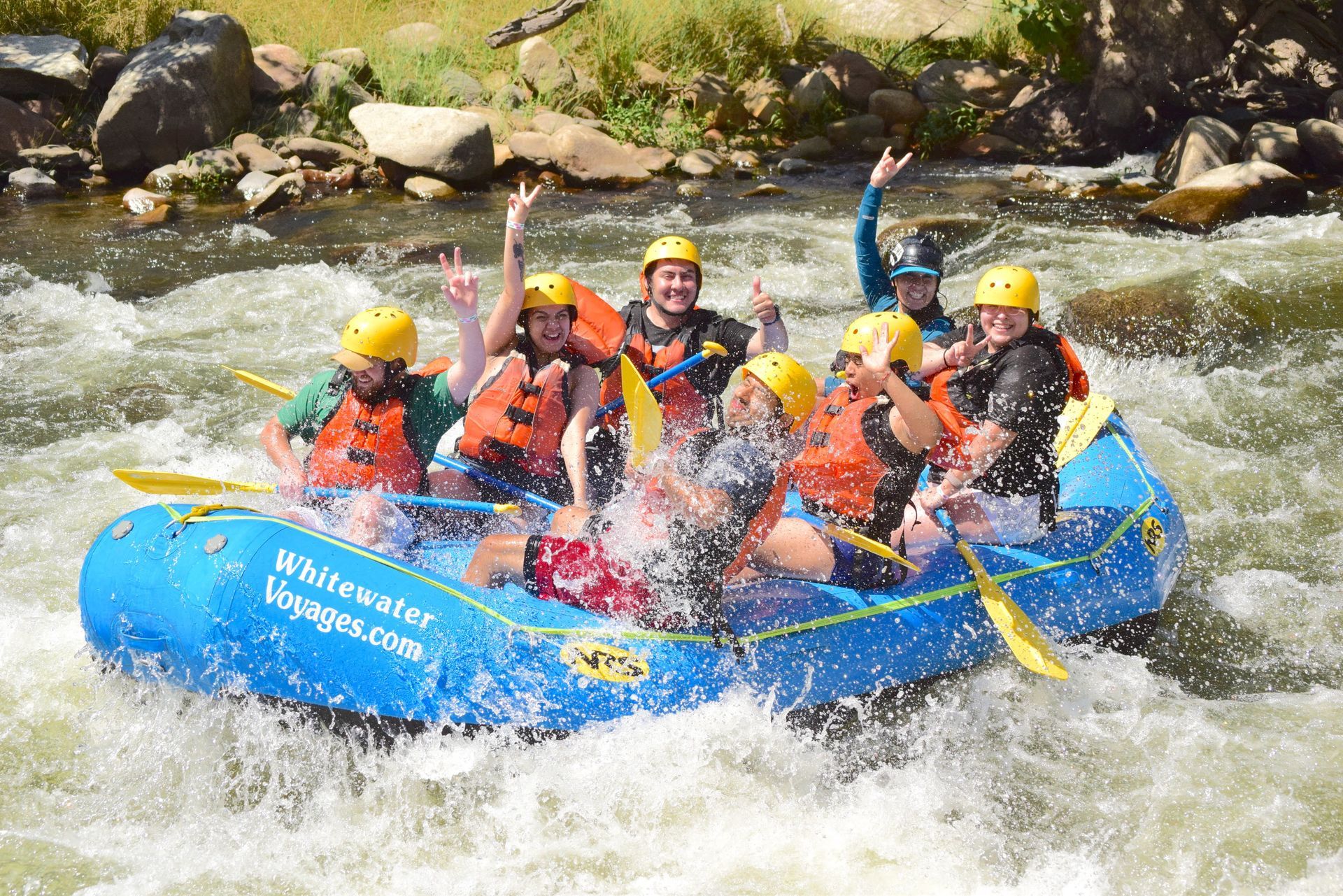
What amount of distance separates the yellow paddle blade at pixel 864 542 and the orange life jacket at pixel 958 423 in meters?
0.41

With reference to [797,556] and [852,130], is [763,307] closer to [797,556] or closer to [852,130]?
[797,556]

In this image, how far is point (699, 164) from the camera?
493 inches

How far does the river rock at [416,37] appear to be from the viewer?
13469mm

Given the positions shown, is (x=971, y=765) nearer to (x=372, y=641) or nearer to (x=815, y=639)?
(x=815, y=639)

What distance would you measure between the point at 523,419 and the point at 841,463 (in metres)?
1.19

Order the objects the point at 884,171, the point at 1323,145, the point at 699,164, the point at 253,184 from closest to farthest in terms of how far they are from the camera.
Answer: the point at 884,171, the point at 1323,145, the point at 253,184, the point at 699,164

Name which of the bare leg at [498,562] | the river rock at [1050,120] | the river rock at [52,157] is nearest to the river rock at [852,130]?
the river rock at [1050,120]

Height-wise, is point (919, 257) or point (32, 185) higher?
point (919, 257)

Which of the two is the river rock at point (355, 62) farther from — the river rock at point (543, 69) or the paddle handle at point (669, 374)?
the paddle handle at point (669, 374)

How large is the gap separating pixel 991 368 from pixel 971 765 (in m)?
1.36

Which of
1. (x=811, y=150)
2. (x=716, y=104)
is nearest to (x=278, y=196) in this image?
(x=716, y=104)

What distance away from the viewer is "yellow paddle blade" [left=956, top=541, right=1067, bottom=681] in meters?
3.70

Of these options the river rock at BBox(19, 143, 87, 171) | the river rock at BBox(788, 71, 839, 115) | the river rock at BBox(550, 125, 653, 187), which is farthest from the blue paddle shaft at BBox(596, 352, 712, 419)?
the river rock at BBox(788, 71, 839, 115)

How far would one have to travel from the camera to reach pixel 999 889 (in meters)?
3.41
